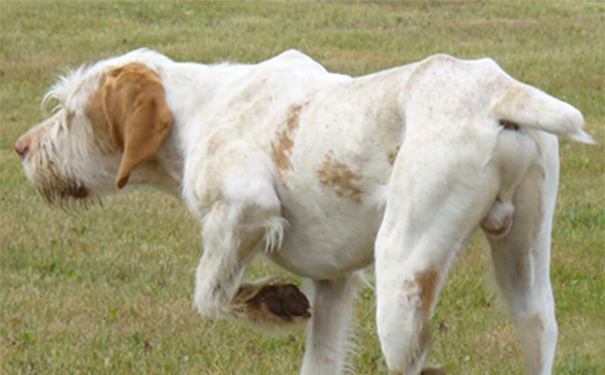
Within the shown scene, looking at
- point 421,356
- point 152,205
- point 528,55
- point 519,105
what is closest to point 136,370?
point 421,356

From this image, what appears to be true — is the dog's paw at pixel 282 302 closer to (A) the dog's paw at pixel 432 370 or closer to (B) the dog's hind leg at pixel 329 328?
(B) the dog's hind leg at pixel 329 328

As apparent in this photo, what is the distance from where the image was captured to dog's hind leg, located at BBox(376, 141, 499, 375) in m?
4.89

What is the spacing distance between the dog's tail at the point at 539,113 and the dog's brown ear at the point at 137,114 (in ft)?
5.25

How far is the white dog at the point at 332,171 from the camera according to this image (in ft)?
16.1

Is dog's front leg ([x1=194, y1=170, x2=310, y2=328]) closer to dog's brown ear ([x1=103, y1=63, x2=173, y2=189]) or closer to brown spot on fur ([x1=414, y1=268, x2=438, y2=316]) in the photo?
dog's brown ear ([x1=103, y1=63, x2=173, y2=189])

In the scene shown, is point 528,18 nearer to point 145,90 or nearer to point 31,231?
point 31,231

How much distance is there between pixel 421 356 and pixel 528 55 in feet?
54.7

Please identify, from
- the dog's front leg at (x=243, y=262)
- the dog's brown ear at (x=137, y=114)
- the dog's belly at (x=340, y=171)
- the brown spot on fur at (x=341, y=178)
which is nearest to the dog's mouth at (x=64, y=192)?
the dog's brown ear at (x=137, y=114)

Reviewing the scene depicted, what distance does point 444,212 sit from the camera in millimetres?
4918

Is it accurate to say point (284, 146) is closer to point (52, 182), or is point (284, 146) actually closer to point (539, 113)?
point (539, 113)

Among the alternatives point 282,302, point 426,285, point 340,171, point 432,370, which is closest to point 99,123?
point 282,302

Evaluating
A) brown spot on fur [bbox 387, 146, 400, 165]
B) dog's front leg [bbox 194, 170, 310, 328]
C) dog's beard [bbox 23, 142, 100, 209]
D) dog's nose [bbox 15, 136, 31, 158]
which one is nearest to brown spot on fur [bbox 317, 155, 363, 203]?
brown spot on fur [bbox 387, 146, 400, 165]

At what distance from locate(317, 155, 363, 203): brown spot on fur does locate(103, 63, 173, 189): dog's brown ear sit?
36.1 inches

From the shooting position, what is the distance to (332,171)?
5.32 metres
